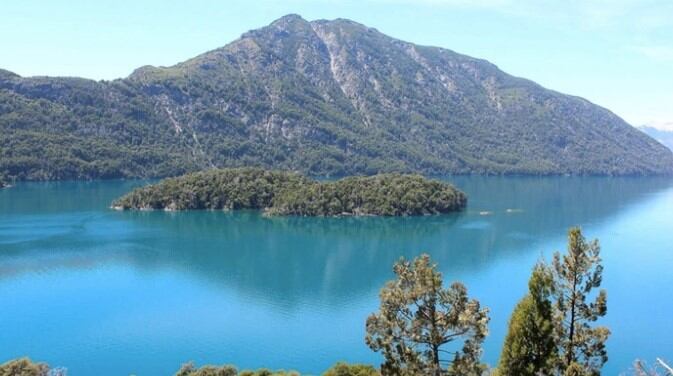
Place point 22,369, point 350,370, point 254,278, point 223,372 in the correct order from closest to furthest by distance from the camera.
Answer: point 350,370 < point 22,369 < point 223,372 < point 254,278

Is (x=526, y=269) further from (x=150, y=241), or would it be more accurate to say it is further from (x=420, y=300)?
(x=420, y=300)

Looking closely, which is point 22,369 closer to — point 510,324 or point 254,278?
point 510,324

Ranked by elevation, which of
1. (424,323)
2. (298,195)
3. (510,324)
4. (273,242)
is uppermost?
(424,323)

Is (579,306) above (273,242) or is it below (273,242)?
above

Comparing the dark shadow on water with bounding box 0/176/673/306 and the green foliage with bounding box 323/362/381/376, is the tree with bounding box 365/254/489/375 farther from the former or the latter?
the dark shadow on water with bounding box 0/176/673/306

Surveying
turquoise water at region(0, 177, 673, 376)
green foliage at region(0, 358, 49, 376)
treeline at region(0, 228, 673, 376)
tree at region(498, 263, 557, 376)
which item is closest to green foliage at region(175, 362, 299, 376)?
treeline at region(0, 228, 673, 376)

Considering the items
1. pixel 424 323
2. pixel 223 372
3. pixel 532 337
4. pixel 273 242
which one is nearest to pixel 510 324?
pixel 532 337

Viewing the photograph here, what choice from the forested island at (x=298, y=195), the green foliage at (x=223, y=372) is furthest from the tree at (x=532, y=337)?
the forested island at (x=298, y=195)

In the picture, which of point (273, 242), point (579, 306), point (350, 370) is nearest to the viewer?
point (579, 306)
